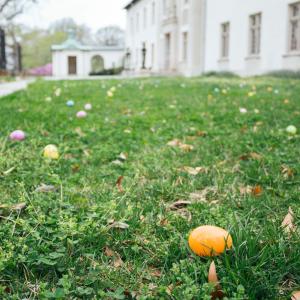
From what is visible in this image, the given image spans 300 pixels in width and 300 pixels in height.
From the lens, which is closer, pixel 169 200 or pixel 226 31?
pixel 169 200

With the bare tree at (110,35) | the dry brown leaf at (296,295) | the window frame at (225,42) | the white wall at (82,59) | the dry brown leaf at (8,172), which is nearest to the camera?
the dry brown leaf at (296,295)

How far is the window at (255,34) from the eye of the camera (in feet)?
66.7

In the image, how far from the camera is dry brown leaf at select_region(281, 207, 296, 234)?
1.83m

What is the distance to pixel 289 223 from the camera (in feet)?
6.35

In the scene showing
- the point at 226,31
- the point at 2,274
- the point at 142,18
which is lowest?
the point at 2,274

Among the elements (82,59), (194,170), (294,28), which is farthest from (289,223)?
(82,59)

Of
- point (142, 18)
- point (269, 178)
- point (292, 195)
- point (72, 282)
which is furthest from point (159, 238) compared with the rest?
point (142, 18)

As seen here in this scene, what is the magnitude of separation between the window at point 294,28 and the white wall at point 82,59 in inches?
1238

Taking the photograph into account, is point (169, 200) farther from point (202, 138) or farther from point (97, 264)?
point (202, 138)

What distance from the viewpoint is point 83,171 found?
9.76ft

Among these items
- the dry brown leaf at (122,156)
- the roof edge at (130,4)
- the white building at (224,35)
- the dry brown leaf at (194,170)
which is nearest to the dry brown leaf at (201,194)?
the dry brown leaf at (194,170)

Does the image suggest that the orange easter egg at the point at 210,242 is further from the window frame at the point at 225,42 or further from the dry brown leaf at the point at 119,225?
the window frame at the point at 225,42

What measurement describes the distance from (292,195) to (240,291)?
1189 millimetres

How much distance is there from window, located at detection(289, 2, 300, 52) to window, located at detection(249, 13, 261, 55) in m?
2.45
